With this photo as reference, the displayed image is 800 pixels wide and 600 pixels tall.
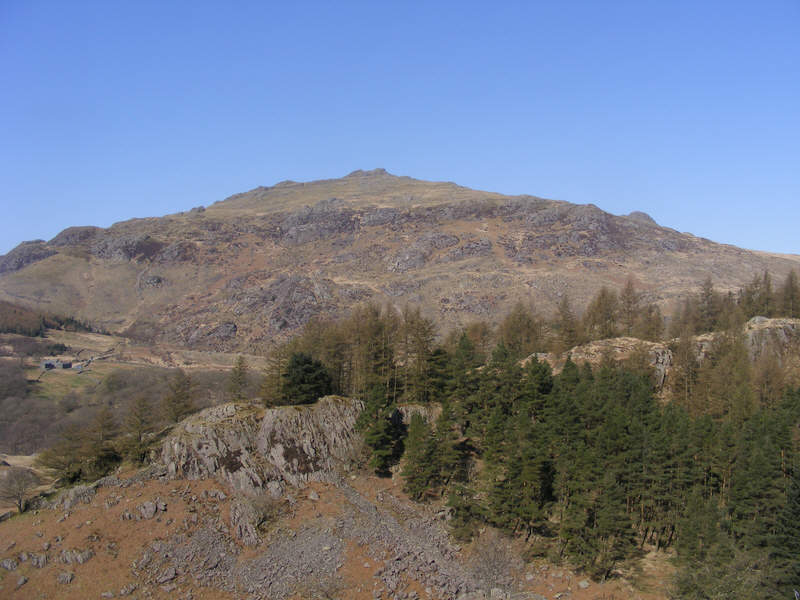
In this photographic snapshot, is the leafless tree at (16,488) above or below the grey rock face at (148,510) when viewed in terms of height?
above

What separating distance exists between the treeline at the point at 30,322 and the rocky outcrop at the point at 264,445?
13665cm

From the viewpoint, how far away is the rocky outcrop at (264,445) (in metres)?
39.9

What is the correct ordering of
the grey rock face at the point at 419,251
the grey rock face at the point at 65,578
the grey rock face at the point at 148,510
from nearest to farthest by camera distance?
the grey rock face at the point at 65,578, the grey rock face at the point at 148,510, the grey rock face at the point at 419,251

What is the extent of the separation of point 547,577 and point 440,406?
20478mm

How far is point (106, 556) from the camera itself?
3262cm

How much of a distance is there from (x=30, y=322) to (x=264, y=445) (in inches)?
5724

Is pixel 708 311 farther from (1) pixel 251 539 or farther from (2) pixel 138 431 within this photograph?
(2) pixel 138 431

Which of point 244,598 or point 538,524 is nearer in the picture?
point 244,598

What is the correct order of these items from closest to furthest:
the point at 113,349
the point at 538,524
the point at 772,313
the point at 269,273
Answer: the point at 538,524 → the point at 772,313 → the point at 113,349 → the point at 269,273

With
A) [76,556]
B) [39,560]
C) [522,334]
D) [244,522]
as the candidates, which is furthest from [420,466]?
[522,334]

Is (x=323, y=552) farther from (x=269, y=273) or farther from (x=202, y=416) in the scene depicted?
(x=269, y=273)

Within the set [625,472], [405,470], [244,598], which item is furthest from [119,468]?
[625,472]

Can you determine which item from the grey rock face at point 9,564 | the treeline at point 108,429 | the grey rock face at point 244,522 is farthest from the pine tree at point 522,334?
the grey rock face at point 9,564

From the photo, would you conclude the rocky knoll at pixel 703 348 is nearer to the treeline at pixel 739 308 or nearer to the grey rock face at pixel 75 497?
the treeline at pixel 739 308
